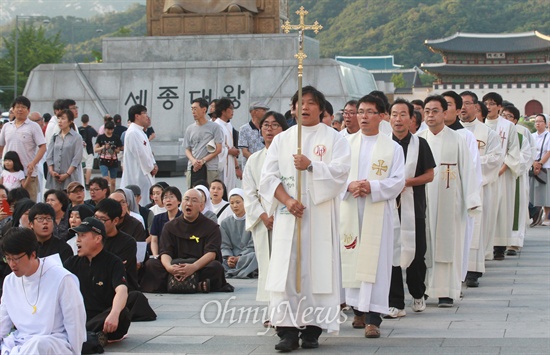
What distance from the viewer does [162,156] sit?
1883 cm

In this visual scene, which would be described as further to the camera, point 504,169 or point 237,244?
point 504,169

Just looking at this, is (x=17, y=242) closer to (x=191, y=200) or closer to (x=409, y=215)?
(x=409, y=215)

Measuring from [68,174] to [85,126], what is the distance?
18.4 ft

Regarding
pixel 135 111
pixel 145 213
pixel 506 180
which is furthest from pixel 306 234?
pixel 506 180

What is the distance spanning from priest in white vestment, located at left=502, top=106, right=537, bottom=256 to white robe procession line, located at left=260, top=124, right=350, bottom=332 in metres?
5.26

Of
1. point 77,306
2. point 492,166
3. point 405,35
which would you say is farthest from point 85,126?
point 405,35

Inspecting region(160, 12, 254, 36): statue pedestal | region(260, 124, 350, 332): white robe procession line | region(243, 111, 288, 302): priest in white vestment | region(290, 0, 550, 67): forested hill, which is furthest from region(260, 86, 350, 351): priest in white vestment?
region(290, 0, 550, 67): forested hill

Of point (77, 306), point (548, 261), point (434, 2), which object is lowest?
point (548, 261)

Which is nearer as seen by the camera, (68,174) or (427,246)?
(427,246)

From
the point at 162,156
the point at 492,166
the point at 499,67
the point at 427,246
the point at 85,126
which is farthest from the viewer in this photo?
the point at 499,67

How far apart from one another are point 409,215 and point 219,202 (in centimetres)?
306

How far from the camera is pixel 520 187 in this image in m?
11.9

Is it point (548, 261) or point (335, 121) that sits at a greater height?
point (335, 121)

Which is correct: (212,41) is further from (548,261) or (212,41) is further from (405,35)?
(405,35)
